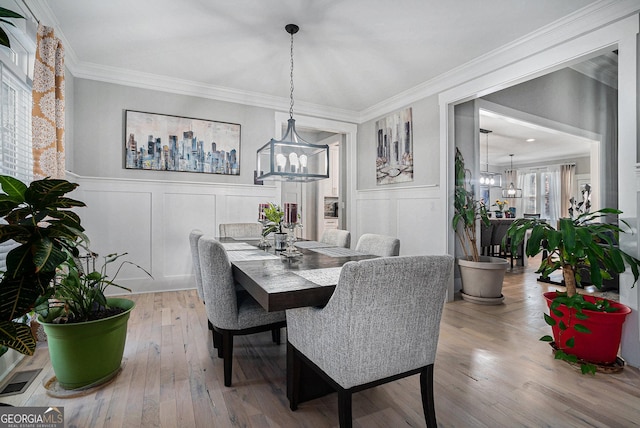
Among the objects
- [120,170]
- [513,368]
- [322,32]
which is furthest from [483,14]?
[120,170]

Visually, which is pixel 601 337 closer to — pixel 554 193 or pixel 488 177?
pixel 488 177

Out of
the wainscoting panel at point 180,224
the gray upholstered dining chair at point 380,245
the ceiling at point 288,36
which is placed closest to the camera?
the gray upholstered dining chair at point 380,245

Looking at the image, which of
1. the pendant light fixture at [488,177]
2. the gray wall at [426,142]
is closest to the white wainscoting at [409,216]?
the gray wall at [426,142]

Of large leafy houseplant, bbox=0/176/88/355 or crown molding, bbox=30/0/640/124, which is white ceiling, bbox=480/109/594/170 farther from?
large leafy houseplant, bbox=0/176/88/355

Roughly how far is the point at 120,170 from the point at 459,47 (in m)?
3.74

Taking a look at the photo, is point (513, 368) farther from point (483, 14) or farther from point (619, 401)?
point (483, 14)

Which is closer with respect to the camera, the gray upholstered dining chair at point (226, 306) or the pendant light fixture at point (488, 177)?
the gray upholstered dining chair at point (226, 306)

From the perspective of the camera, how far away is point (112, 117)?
11.5ft

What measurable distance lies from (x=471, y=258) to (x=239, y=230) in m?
2.59

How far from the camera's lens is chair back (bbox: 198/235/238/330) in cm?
163

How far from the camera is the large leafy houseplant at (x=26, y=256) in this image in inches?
35.1

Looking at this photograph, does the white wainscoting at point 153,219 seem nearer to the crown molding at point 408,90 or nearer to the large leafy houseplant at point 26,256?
the crown molding at point 408,90

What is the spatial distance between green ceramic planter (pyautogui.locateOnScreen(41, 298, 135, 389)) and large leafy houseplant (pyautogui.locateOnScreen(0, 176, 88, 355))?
2.76 ft

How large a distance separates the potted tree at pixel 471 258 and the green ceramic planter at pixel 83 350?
319 centimetres
